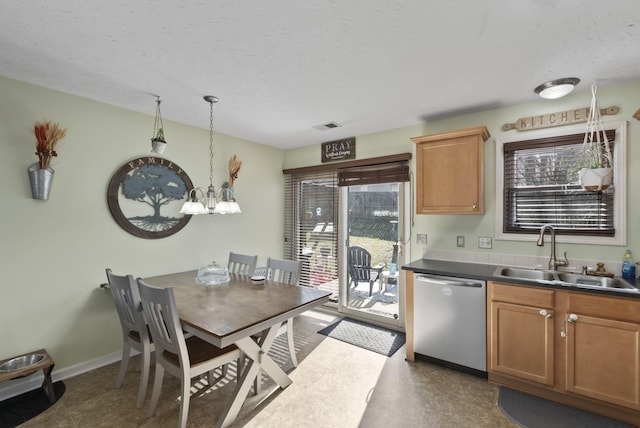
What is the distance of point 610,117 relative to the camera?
90.9 inches

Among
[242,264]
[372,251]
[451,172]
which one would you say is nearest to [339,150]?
[372,251]

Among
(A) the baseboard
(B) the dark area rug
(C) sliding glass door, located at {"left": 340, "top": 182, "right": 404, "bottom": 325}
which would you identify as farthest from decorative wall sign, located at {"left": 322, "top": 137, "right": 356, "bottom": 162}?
(B) the dark area rug

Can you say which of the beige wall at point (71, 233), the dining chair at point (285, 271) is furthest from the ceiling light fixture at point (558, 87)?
the beige wall at point (71, 233)

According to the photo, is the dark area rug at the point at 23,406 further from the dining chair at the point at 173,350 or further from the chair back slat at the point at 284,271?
the chair back slat at the point at 284,271

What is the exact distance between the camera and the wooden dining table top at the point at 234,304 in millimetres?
1697

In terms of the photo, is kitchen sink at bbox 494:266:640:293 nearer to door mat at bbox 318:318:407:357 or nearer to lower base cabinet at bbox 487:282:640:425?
lower base cabinet at bbox 487:282:640:425

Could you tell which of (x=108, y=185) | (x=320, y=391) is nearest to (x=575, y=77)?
(x=320, y=391)

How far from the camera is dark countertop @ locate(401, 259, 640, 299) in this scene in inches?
74.8

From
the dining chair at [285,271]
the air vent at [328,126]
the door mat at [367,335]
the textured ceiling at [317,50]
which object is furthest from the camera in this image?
the air vent at [328,126]

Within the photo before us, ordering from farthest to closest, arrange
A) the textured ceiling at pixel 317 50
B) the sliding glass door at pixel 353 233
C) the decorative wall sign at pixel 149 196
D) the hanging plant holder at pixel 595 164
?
1. the sliding glass door at pixel 353 233
2. the decorative wall sign at pixel 149 196
3. the hanging plant holder at pixel 595 164
4. the textured ceiling at pixel 317 50

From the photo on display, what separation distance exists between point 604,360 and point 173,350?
2910 mm

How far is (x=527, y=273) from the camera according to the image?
99.6 inches

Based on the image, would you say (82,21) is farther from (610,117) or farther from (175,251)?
(610,117)

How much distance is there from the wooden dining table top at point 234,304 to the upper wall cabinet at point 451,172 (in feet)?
4.87
